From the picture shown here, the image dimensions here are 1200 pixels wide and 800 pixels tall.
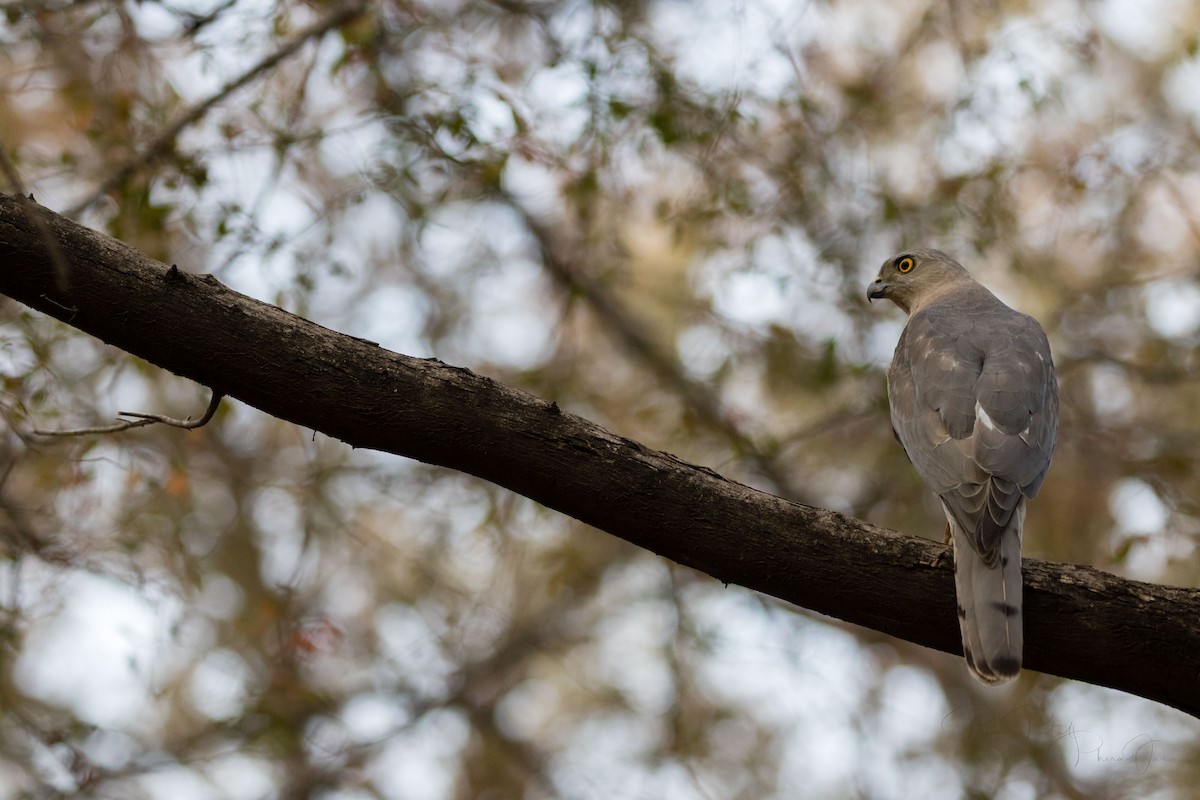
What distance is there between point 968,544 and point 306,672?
5.25m

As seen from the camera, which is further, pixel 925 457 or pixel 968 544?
pixel 925 457

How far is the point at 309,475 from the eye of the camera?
22.3 feet

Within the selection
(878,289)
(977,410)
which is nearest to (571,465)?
(977,410)

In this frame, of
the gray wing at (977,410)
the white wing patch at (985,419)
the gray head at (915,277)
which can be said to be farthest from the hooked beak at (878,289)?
the white wing patch at (985,419)

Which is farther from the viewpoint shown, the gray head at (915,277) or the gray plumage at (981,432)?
the gray head at (915,277)

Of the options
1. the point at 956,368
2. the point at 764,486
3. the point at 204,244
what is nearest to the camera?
the point at 956,368

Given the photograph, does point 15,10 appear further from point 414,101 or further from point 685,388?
point 685,388

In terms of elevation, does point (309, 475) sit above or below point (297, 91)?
below

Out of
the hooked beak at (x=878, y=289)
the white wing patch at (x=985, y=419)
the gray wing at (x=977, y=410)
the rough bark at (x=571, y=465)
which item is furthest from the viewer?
the hooked beak at (x=878, y=289)

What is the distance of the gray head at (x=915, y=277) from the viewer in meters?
5.88

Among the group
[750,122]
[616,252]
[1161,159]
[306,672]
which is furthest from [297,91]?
[1161,159]

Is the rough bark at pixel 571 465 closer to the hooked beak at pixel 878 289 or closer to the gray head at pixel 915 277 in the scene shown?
the gray head at pixel 915 277

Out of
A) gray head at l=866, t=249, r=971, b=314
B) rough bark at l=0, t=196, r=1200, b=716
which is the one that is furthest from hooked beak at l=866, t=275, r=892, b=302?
rough bark at l=0, t=196, r=1200, b=716

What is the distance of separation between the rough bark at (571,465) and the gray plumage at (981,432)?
0.15 metres
